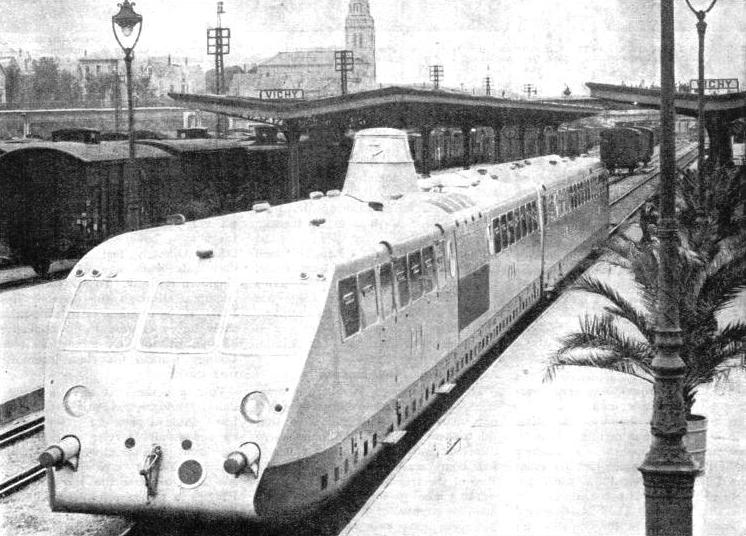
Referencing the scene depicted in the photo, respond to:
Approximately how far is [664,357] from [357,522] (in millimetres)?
3192

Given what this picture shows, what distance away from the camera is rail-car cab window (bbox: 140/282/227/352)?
9.61 metres

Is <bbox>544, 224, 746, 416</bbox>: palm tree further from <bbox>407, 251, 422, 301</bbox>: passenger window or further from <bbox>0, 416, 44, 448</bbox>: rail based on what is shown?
<bbox>0, 416, 44, 448</bbox>: rail

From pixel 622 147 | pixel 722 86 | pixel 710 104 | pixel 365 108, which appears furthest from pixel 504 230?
pixel 722 86

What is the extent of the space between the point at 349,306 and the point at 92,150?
66.5ft

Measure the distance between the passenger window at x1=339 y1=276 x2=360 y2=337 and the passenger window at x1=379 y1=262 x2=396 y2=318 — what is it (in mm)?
909

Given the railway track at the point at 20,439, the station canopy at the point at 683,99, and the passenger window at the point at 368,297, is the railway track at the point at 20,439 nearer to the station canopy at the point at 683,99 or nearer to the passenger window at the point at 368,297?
the passenger window at the point at 368,297

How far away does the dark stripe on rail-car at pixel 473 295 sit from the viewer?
15.2 metres

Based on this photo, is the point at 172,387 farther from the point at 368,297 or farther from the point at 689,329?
the point at 689,329

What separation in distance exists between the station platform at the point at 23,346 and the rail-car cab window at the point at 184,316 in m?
6.16

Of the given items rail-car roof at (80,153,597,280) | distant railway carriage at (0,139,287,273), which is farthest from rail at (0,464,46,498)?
distant railway carriage at (0,139,287,273)

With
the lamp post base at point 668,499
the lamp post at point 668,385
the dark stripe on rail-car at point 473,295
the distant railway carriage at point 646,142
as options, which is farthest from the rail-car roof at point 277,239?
the distant railway carriage at point 646,142

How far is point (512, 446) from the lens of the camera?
1245 centimetres

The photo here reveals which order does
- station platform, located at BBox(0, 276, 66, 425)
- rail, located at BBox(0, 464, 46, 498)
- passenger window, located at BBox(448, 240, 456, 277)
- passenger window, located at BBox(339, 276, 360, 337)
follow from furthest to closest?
station platform, located at BBox(0, 276, 66, 425) < passenger window, located at BBox(448, 240, 456, 277) < rail, located at BBox(0, 464, 46, 498) < passenger window, located at BBox(339, 276, 360, 337)

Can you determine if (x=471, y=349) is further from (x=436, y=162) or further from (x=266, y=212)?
(x=436, y=162)
